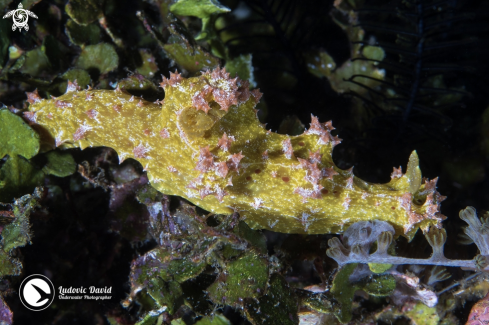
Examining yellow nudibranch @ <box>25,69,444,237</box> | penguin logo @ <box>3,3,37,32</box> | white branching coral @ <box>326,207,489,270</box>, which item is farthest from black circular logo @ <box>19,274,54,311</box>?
white branching coral @ <box>326,207,489,270</box>

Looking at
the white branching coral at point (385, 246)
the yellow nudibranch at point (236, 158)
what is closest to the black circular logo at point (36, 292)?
the yellow nudibranch at point (236, 158)

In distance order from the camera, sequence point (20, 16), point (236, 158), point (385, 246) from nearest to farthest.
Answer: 1. point (236, 158)
2. point (385, 246)
3. point (20, 16)

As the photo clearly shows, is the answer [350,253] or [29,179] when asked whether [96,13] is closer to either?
[29,179]

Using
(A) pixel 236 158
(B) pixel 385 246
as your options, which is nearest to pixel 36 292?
(A) pixel 236 158

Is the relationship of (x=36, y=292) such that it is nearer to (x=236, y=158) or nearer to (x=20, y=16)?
(x=236, y=158)

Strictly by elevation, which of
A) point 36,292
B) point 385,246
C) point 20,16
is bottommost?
point 36,292

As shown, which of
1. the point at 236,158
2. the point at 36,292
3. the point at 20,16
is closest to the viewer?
the point at 236,158

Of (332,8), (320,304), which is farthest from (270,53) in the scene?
(320,304)
